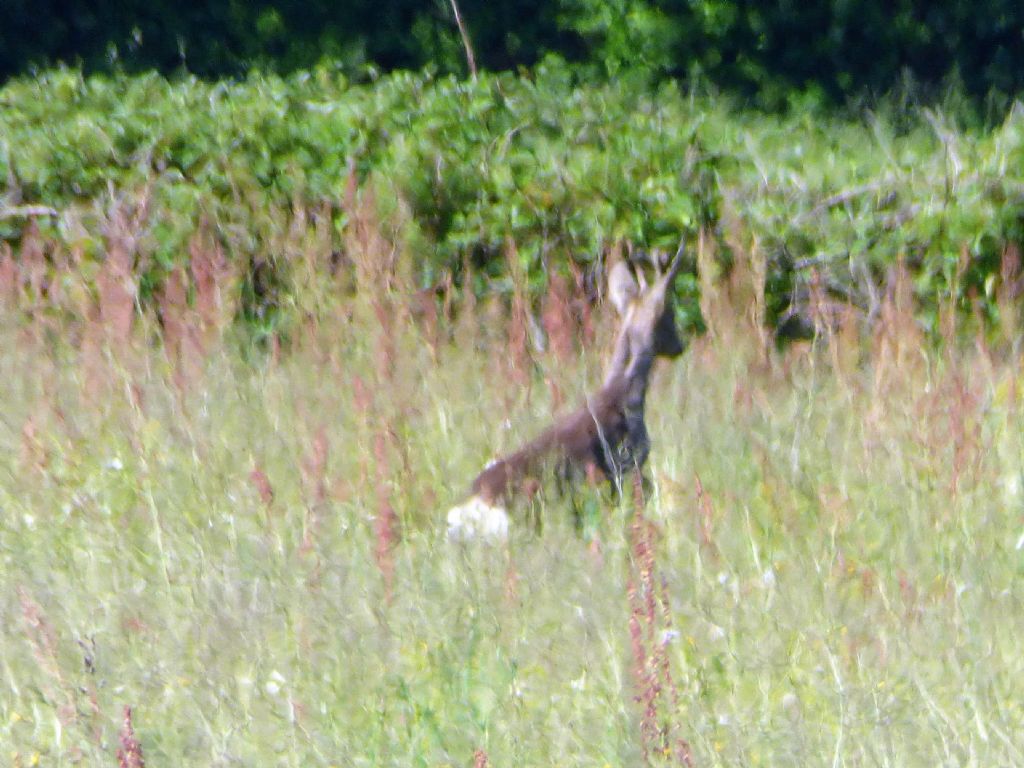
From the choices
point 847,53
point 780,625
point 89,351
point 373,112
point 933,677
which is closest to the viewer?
point 933,677

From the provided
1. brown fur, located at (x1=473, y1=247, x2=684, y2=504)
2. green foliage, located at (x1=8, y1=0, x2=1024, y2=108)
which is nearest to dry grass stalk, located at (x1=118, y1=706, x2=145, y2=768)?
brown fur, located at (x1=473, y1=247, x2=684, y2=504)

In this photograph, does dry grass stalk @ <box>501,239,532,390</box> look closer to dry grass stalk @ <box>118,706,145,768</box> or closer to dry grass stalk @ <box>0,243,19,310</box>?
dry grass stalk @ <box>0,243,19,310</box>

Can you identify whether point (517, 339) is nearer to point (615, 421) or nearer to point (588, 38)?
point (615, 421)

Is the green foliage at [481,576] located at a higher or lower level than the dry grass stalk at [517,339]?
lower

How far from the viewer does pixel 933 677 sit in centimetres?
314

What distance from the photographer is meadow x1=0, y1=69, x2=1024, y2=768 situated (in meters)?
3.10

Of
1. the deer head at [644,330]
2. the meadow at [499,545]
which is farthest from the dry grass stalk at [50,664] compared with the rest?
the deer head at [644,330]

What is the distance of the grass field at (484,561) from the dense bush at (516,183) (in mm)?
924

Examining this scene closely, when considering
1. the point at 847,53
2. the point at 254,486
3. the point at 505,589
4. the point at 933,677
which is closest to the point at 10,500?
the point at 254,486

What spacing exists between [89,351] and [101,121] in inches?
101

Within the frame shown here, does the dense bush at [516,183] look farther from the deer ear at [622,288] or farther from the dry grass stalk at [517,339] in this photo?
the dry grass stalk at [517,339]

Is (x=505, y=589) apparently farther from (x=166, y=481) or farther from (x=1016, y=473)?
(x=1016, y=473)

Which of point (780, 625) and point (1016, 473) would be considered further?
point (1016, 473)

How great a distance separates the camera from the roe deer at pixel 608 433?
4.06 m
